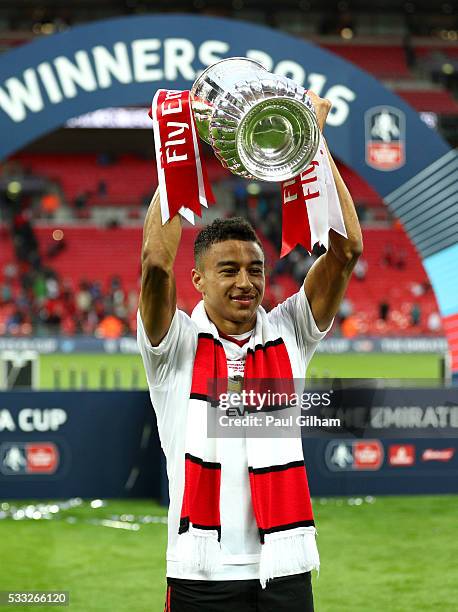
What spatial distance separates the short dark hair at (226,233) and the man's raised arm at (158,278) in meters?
0.17

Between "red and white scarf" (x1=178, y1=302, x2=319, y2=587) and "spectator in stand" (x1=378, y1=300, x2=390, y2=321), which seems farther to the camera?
"spectator in stand" (x1=378, y1=300, x2=390, y2=321)

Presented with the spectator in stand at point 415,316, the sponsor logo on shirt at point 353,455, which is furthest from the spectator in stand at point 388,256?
the sponsor logo on shirt at point 353,455

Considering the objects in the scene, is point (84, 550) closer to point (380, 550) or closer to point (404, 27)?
point (380, 550)

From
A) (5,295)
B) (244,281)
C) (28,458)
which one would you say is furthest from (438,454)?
(5,295)

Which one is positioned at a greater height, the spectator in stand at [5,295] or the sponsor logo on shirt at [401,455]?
the spectator in stand at [5,295]

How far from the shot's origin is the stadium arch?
6.74 m

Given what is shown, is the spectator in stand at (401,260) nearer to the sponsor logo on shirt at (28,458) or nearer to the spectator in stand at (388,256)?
the spectator in stand at (388,256)

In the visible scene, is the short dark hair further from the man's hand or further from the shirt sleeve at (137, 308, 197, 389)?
the man's hand

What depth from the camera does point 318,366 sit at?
20391mm

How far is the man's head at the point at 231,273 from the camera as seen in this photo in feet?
9.51

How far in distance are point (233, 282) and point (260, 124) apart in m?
0.43

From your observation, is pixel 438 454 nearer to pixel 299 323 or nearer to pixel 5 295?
pixel 299 323

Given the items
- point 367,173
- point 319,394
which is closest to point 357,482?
point 367,173

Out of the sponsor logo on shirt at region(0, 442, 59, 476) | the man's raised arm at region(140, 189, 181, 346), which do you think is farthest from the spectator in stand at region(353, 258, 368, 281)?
the man's raised arm at region(140, 189, 181, 346)
